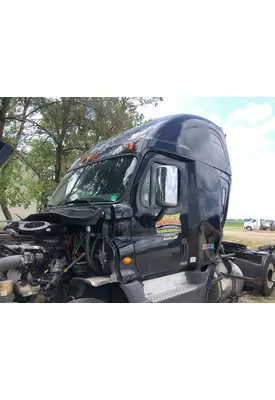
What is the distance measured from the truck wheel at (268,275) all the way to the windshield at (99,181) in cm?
331

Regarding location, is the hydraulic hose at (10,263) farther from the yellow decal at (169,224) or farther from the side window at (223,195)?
the side window at (223,195)

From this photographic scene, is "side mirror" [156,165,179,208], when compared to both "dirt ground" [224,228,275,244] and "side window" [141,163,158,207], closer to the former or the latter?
"side window" [141,163,158,207]

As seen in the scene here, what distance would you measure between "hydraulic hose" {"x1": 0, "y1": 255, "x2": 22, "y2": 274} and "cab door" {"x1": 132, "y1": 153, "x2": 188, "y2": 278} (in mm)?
1097

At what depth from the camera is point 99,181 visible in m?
3.34

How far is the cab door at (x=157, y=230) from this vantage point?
304 centimetres

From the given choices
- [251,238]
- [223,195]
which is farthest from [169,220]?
[251,238]

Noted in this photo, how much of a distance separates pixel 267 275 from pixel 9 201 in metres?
5.26

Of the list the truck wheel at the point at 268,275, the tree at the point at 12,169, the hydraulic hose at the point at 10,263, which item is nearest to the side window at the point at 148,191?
the hydraulic hose at the point at 10,263

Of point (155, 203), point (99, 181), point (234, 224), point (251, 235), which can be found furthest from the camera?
point (251, 235)

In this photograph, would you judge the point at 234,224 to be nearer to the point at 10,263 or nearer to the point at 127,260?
the point at 127,260

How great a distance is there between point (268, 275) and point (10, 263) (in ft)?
14.2

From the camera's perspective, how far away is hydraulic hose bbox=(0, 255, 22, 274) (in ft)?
8.30

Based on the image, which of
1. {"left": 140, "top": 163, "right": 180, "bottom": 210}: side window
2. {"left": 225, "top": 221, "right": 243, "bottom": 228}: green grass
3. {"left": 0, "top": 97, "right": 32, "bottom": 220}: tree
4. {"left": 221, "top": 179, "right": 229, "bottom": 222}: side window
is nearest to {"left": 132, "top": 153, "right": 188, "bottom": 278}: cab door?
{"left": 140, "top": 163, "right": 180, "bottom": 210}: side window

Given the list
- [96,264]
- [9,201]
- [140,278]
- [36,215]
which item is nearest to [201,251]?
[140,278]
